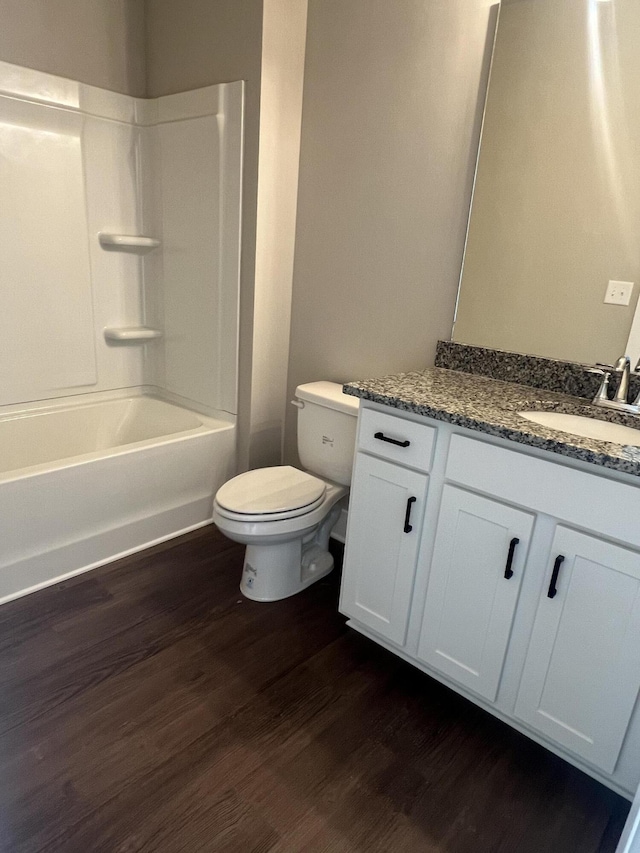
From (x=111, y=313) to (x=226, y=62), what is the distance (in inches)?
48.7

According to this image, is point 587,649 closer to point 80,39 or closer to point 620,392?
point 620,392

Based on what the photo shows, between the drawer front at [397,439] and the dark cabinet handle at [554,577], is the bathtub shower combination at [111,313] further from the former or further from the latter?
the dark cabinet handle at [554,577]

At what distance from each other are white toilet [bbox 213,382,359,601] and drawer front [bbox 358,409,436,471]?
0.37 metres

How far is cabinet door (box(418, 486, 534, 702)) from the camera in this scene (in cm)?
144

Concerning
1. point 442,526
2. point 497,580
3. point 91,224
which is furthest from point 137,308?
point 497,580

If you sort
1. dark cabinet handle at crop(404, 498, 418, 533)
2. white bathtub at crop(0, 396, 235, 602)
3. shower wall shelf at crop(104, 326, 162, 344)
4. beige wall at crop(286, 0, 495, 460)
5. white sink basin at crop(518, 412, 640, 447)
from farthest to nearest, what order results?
shower wall shelf at crop(104, 326, 162, 344)
white bathtub at crop(0, 396, 235, 602)
beige wall at crop(286, 0, 495, 460)
dark cabinet handle at crop(404, 498, 418, 533)
white sink basin at crop(518, 412, 640, 447)

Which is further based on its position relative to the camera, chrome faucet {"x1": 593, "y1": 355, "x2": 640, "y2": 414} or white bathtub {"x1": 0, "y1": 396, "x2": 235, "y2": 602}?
white bathtub {"x1": 0, "y1": 396, "x2": 235, "y2": 602}

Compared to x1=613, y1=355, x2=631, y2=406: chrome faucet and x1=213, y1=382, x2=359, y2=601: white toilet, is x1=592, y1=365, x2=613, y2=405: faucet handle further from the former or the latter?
x1=213, y1=382, x2=359, y2=601: white toilet

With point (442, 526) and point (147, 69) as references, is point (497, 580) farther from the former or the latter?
point (147, 69)

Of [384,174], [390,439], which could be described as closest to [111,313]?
[384,174]

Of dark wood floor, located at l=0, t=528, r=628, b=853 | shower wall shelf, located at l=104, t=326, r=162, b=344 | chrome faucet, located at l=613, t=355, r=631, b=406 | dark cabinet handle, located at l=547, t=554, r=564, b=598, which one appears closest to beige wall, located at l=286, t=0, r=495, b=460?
chrome faucet, located at l=613, t=355, r=631, b=406

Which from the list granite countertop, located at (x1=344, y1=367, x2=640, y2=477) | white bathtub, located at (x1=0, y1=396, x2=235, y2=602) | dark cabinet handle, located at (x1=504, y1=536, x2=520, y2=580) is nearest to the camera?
granite countertop, located at (x1=344, y1=367, x2=640, y2=477)

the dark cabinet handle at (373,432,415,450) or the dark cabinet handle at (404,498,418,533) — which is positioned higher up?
the dark cabinet handle at (373,432,415,450)

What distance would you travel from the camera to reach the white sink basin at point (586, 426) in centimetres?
151
